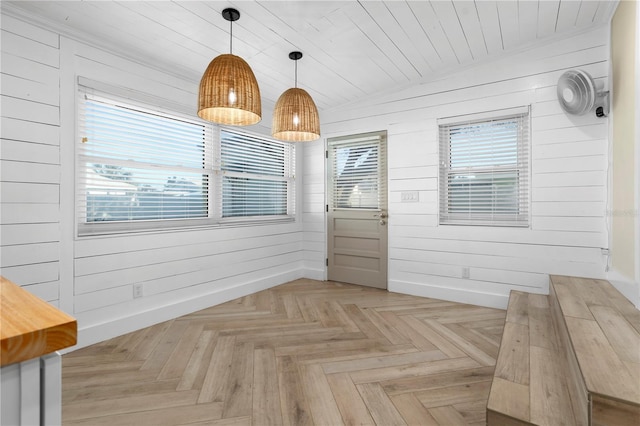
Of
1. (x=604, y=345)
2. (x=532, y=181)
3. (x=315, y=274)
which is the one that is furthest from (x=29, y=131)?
(x=532, y=181)

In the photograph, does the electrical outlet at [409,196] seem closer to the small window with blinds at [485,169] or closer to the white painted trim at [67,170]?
the small window with blinds at [485,169]

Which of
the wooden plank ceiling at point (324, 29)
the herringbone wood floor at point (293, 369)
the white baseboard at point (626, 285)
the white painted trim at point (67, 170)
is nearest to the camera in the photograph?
the herringbone wood floor at point (293, 369)

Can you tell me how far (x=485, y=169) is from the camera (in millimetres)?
3410

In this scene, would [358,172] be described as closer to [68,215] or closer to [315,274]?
[315,274]

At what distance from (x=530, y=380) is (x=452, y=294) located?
199cm

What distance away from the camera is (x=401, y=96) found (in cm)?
390

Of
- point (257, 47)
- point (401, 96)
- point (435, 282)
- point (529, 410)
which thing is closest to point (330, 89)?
point (401, 96)

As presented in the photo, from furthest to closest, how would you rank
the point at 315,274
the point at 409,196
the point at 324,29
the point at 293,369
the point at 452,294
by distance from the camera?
the point at 315,274 → the point at 409,196 → the point at 452,294 → the point at 324,29 → the point at 293,369

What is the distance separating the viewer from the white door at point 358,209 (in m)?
4.15

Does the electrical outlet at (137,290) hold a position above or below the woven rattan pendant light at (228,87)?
below

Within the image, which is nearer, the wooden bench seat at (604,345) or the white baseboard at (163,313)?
the wooden bench seat at (604,345)

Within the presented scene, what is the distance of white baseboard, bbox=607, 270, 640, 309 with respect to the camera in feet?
6.84

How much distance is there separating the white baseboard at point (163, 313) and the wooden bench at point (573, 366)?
2730mm

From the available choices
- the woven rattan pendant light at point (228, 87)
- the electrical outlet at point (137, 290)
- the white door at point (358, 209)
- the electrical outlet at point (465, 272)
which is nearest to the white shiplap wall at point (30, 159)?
the electrical outlet at point (137, 290)
